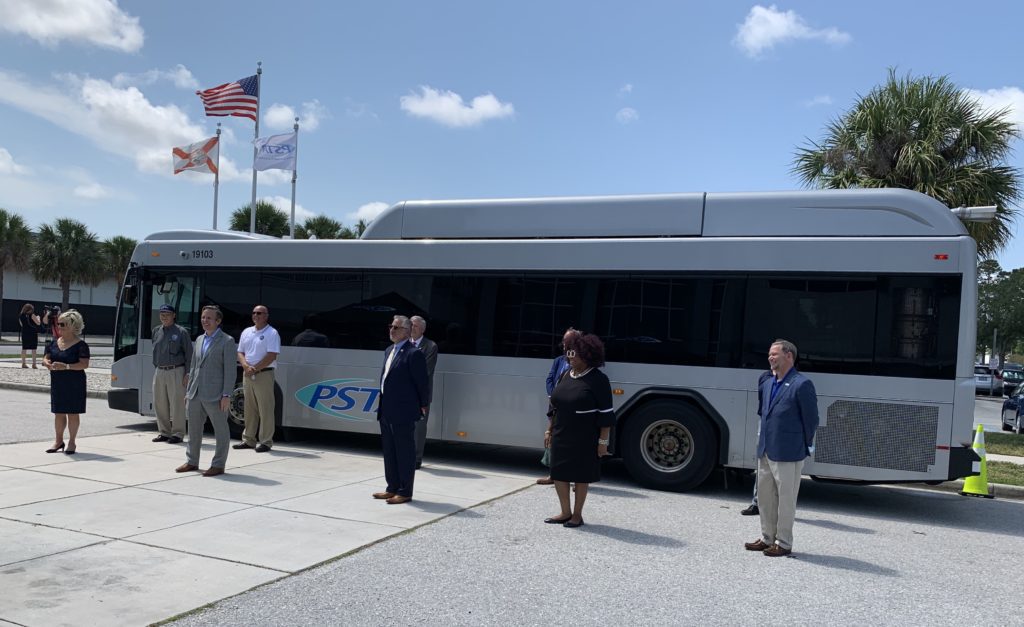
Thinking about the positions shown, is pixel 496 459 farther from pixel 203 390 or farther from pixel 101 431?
pixel 101 431

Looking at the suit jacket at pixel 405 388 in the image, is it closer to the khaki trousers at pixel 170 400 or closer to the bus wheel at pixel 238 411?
the khaki trousers at pixel 170 400

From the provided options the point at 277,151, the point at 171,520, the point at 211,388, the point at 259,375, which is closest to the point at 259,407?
the point at 259,375

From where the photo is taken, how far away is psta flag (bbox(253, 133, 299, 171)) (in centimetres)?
2612

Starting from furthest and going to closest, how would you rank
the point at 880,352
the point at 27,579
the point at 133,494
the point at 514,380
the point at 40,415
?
the point at 40,415
the point at 514,380
the point at 880,352
the point at 133,494
the point at 27,579

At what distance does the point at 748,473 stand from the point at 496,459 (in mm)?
3410

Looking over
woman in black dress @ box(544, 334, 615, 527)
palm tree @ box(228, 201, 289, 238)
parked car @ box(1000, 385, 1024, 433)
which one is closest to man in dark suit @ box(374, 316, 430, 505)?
woman in black dress @ box(544, 334, 615, 527)

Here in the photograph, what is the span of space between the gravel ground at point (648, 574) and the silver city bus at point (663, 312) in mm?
Result: 1064

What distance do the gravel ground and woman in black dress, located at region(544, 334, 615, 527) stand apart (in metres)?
0.49

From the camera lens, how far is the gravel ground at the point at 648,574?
15.5 feet

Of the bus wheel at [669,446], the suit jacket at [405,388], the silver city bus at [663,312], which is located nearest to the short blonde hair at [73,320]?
the silver city bus at [663,312]

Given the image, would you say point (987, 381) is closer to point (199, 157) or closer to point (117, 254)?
point (199, 157)

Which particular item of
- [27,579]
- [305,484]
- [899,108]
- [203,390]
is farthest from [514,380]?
[899,108]

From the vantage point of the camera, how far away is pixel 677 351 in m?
8.88

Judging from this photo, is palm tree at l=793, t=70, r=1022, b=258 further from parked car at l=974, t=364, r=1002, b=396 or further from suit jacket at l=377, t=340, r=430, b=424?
parked car at l=974, t=364, r=1002, b=396
